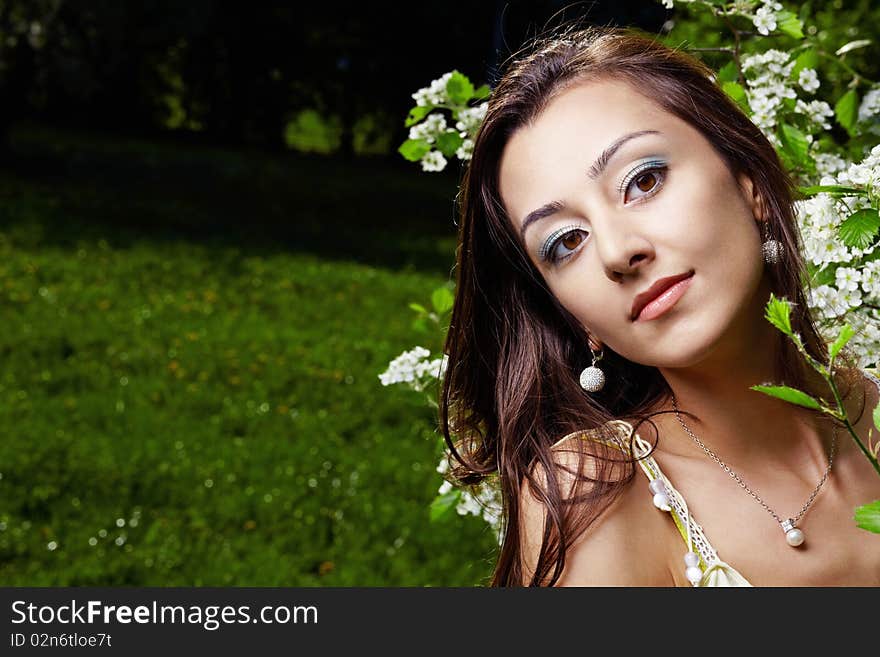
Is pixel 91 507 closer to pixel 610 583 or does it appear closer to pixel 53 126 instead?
pixel 610 583

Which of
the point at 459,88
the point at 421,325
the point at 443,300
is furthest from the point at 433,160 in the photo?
the point at 421,325

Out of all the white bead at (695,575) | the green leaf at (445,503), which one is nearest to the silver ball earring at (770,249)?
the white bead at (695,575)

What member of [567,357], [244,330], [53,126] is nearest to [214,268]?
[244,330]

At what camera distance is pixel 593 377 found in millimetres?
2064

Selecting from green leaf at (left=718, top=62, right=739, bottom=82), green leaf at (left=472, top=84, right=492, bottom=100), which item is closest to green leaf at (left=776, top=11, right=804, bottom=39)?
green leaf at (left=718, top=62, right=739, bottom=82)

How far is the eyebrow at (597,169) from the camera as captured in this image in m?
1.77

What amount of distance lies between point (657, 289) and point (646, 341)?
9 centimetres

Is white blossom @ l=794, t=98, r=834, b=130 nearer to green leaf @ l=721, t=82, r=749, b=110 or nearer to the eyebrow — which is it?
green leaf @ l=721, t=82, r=749, b=110

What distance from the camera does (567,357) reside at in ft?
6.97

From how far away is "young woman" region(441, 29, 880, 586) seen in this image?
1.70 m

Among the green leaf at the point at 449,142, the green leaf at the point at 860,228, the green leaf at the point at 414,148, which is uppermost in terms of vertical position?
the green leaf at the point at 860,228

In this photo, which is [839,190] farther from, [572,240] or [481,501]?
[481,501]

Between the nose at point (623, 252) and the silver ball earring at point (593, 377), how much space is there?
371 millimetres

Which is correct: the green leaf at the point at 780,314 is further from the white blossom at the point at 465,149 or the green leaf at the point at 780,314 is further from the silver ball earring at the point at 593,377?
the white blossom at the point at 465,149
